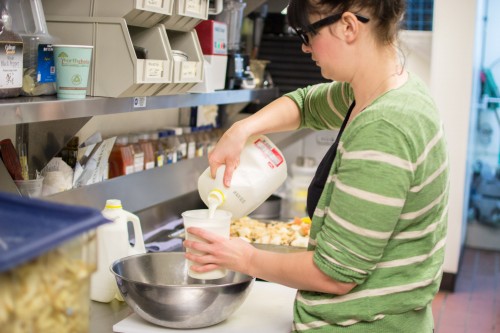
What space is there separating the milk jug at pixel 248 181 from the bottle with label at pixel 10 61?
556mm

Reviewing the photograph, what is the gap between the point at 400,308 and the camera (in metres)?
1.73

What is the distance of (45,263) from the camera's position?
3.73ft

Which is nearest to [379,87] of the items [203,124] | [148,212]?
[148,212]

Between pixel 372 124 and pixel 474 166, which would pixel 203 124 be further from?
pixel 474 166

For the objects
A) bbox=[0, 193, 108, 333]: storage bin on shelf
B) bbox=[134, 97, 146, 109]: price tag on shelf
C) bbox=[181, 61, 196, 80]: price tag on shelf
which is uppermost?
bbox=[181, 61, 196, 80]: price tag on shelf

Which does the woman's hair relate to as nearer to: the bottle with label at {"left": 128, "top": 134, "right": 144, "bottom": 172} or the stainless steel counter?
the stainless steel counter

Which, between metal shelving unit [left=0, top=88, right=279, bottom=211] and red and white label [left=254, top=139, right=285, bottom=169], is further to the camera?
red and white label [left=254, top=139, right=285, bottom=169]

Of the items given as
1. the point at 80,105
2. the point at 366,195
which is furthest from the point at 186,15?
the point at 366,195

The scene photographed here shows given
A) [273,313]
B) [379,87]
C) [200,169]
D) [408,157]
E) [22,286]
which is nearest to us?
[22,286]

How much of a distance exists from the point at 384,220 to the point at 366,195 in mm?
70

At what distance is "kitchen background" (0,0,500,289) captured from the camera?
3.11 meters

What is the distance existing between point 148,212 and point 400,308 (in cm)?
158

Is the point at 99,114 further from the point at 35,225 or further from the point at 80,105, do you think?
the point at 35,225

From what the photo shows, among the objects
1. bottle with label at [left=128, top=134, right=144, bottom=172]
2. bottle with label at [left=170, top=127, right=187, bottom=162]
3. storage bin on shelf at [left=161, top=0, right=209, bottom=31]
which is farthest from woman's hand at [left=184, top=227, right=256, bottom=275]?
bottle with label at [left=170, top=127, right=187, bottom=162]
